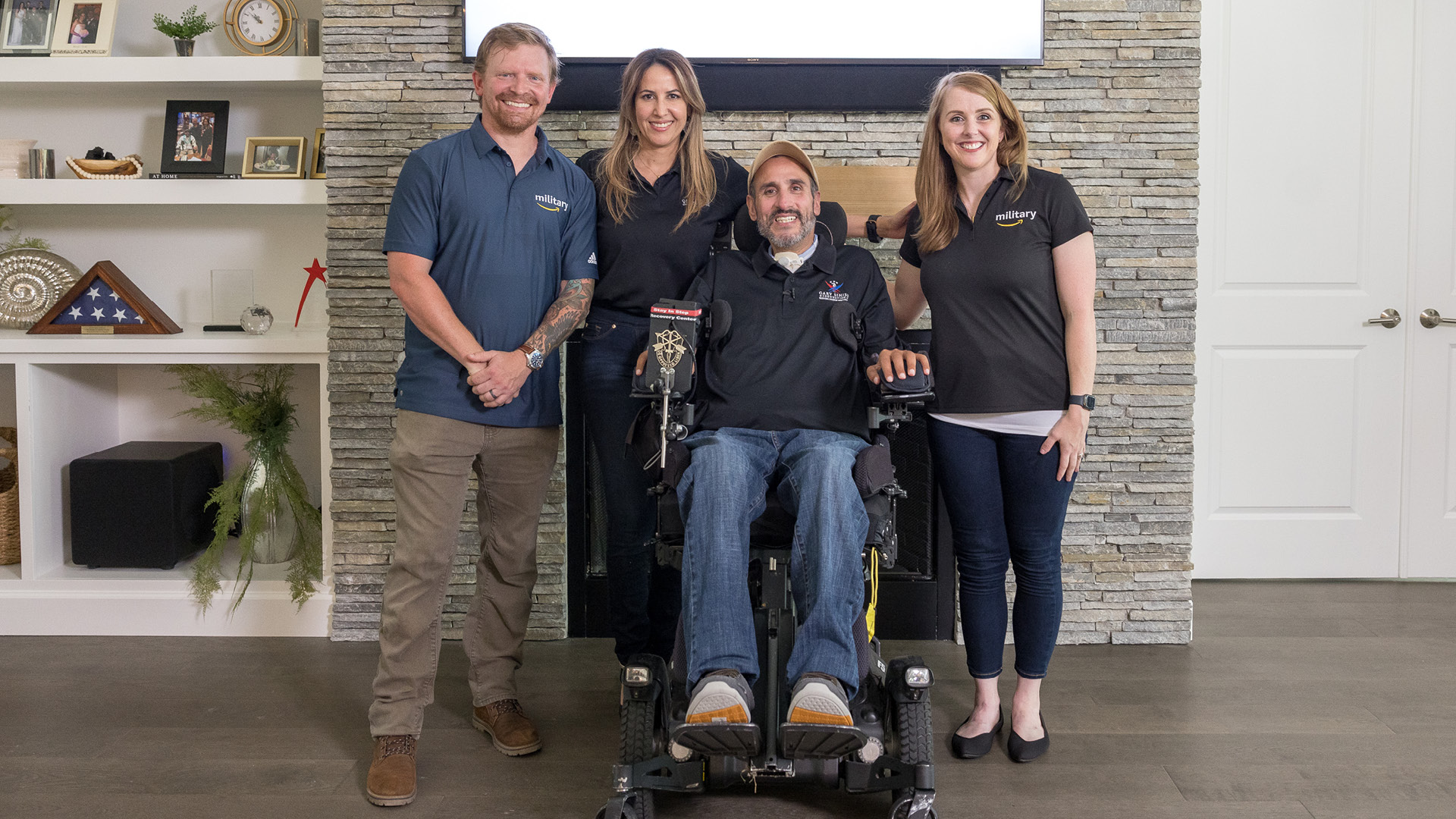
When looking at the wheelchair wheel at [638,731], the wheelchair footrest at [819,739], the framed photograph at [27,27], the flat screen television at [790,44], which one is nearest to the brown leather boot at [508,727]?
the wheelchair wheel at [638,731]

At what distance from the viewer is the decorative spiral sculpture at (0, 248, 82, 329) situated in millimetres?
3494

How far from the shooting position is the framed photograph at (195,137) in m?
3.39

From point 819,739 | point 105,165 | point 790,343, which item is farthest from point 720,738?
point 105,165

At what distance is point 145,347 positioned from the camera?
127 inches

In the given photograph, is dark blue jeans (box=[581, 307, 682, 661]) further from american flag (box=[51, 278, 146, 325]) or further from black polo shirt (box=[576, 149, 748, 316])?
american flag (box=[51, 278, 146, 325])

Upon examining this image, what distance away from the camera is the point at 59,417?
11.0 ft

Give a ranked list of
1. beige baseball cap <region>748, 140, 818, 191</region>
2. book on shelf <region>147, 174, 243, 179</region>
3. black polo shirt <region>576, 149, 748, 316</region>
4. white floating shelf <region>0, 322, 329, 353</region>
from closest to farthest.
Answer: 1. beige baseball cap <region>748, 140, 818, 191</region>
2. black polo shirt <region>576, 149, 748, 316</region>
3. white floating shelf <region>0, 322, 329, 353</region>
4. book on shelf <region>147, 174, 243, 179</region>

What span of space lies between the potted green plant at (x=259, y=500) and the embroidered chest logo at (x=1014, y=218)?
2.33 meters

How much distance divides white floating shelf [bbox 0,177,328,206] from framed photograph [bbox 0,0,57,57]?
43cm

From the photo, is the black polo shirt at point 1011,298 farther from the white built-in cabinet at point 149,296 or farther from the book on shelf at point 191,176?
the book on shelf at point 191,176

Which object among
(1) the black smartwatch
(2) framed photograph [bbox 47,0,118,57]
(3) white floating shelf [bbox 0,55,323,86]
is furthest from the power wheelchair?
(2) framed photograph [bbox 47,0,118,57]

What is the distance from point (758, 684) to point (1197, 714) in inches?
50.8

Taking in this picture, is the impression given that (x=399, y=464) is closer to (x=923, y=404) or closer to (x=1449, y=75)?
(x=923, y=404)

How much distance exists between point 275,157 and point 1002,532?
8.45ft
